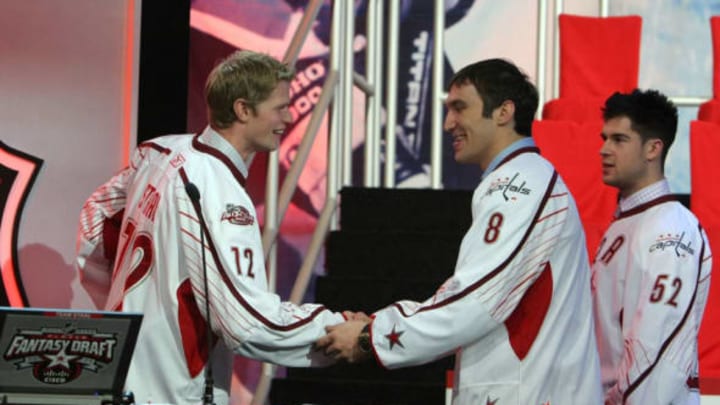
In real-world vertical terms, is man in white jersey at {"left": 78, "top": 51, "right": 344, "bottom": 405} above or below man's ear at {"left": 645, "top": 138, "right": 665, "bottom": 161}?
below

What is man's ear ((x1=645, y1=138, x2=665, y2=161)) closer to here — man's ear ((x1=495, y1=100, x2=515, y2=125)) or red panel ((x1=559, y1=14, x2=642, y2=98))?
man's ear ((x1=495, y1=100, x2=515, y2=125))

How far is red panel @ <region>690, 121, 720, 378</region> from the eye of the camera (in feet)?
17.6

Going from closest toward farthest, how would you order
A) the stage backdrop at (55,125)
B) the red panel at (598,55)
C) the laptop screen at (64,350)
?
the laptop screen at (64,350) < the stage backdrop at (55,125) < the red panel at (598,55)

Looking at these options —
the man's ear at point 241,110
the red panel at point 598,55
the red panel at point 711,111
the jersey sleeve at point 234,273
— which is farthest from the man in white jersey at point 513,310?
the red panel at point 598,55

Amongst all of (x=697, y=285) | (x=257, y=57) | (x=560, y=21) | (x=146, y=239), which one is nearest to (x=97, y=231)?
(x=146, y=239)

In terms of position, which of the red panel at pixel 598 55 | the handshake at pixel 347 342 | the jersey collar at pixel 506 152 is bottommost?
the handshake at pixel 347 342

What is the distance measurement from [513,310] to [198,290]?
2.64 ft

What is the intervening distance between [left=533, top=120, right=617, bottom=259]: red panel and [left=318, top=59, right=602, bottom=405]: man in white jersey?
2.26 m

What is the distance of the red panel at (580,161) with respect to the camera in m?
5.88

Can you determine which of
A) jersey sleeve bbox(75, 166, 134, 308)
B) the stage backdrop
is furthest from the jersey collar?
the stage backdrop

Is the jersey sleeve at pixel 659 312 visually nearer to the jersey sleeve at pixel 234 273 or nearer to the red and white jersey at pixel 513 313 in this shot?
the red and white jersey at pixel 513 313

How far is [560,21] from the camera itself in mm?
6516

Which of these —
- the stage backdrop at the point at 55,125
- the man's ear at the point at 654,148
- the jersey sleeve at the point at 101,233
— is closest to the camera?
the jersey sleeve at the point at 101,233

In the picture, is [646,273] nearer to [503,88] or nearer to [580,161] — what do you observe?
[503,88]
